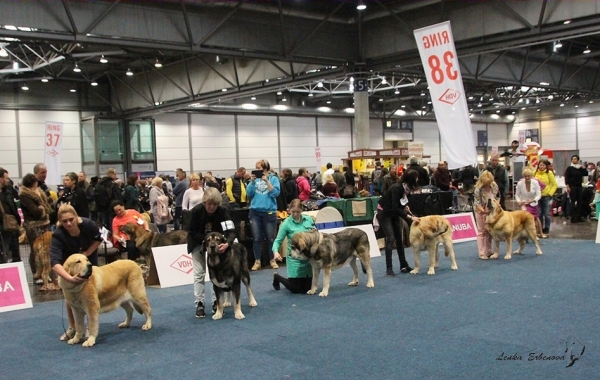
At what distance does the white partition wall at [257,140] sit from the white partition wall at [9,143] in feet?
34.3

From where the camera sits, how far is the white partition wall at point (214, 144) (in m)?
28.1

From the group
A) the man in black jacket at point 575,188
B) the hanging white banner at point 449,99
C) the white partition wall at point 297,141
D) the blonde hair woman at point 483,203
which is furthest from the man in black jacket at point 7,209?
the white partition wall at point 297,141

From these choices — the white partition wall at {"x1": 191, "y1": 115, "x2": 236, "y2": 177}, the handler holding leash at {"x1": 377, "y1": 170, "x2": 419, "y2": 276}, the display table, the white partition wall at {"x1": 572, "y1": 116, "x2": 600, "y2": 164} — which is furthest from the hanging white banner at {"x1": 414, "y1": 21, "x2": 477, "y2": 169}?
the white partition wall at {"x1": 572, "y1": 116, "x2": 600, "y2": 164}

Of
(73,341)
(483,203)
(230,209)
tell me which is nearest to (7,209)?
(73,341)

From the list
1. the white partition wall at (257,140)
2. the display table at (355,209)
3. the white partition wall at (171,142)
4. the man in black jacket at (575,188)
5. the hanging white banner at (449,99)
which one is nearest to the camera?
the hanging white banner at (449,99)

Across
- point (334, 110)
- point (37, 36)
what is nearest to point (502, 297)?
point (37, 36)

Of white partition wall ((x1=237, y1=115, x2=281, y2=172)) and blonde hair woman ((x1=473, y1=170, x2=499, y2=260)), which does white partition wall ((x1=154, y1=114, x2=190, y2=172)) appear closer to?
white partition wall ((x1=237, y1=115, x2=281, y2=172))

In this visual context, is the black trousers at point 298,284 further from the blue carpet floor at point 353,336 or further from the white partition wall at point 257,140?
the white partition wall at point 257,140

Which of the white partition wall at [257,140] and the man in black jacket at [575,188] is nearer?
the man in black jacket at [575,188]

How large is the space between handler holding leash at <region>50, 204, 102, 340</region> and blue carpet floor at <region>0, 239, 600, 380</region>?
2.19 feet

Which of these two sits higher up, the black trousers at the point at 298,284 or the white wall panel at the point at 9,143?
the white wall panel at the point at 9,143

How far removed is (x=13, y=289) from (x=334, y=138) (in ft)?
89.0

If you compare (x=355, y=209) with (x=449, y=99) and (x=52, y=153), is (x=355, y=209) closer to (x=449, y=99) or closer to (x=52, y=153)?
(x=449, y=99)

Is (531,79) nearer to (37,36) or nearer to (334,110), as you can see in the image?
(334,110)
